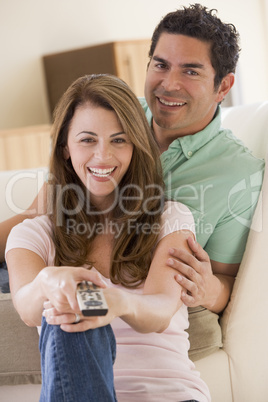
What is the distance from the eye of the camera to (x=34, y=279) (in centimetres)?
135

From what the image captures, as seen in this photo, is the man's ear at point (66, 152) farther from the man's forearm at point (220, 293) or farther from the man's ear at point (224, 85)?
the man's ear at point (224, 85)

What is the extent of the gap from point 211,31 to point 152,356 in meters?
1.02

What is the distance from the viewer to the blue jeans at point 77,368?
3.94 ft

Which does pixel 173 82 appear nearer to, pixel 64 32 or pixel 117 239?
pixel 117 239

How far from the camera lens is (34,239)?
1527 millimetres

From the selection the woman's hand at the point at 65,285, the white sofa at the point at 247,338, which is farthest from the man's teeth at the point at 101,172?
the white sofa at the point at 247,338

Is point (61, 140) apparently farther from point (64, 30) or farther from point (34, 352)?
point (64, 30)

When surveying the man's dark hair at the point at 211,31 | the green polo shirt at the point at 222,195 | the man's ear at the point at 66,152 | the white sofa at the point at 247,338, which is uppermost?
the man's dark hair at the point at 211,31

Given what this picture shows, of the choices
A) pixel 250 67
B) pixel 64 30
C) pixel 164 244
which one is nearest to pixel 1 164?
pixel 64 30

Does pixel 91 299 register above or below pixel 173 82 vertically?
below

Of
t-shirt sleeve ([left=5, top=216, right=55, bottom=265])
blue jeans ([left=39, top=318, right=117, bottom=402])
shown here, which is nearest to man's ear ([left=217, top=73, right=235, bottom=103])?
t-shirt sleeve ([left=5, top=216, right=55, bottom=265])

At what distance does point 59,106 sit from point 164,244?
43cm

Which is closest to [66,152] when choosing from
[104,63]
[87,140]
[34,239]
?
[87,140]

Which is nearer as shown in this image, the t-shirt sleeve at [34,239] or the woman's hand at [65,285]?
the woman's hand at [65,285]
